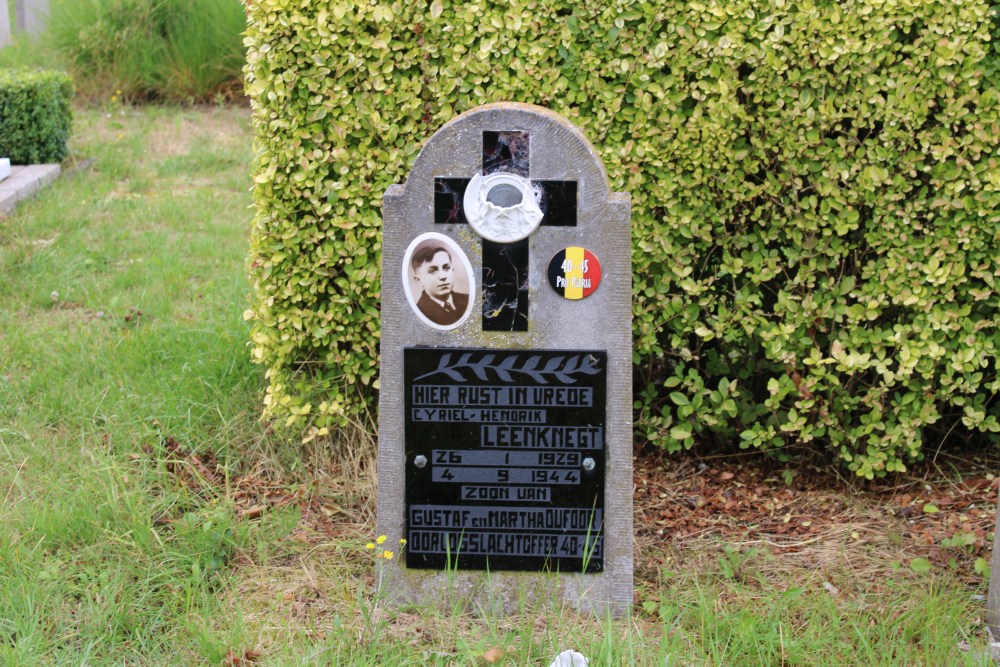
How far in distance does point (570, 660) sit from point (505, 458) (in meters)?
0.65

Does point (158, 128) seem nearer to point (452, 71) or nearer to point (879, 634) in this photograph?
point (452, 71)

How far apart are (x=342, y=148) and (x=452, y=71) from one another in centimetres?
49

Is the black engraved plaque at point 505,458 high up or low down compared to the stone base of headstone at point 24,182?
down

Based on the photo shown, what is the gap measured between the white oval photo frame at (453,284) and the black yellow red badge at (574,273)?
0.25 meters

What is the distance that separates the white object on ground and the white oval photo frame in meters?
1.00

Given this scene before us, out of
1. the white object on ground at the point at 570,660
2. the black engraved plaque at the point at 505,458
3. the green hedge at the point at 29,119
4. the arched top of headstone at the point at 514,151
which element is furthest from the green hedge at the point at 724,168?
the green hedge at the point at 29,119

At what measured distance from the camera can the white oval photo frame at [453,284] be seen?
10.5ft

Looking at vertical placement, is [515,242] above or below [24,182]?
below

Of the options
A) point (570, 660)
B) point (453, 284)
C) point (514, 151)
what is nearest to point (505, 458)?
point (453, 284)

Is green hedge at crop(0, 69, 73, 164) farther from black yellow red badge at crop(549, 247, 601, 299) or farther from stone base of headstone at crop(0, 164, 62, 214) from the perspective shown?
black yellow red badge at crop(549, 247, 601, 299)

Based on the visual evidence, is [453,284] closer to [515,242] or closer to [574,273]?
[515,242]

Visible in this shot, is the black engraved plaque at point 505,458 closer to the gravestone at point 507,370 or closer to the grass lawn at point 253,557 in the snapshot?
the gravestone at point 507,370

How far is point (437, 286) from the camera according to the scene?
10.5 feet

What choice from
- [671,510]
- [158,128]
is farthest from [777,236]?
[158,128]
